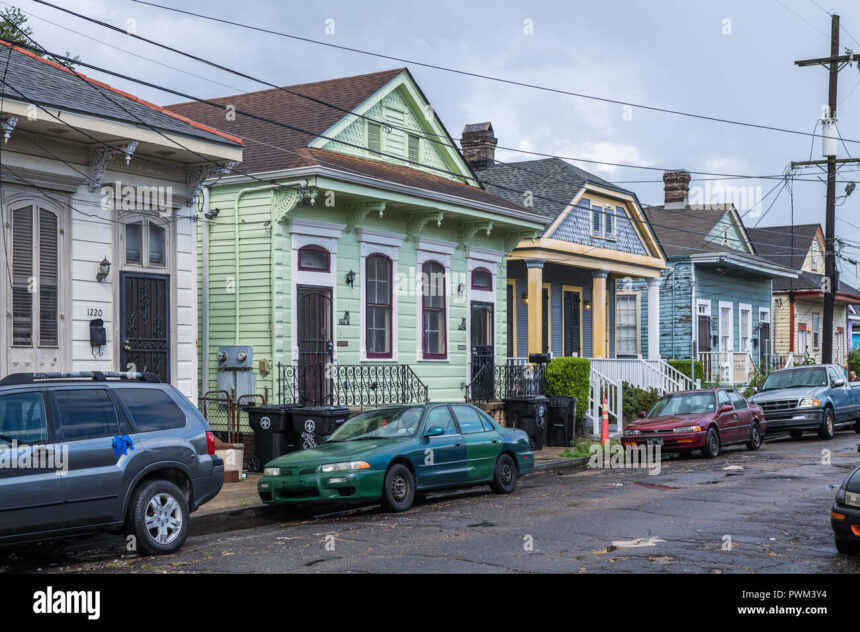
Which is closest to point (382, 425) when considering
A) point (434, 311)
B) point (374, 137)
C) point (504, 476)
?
point (504, 476)

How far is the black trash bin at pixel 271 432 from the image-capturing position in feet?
54.7

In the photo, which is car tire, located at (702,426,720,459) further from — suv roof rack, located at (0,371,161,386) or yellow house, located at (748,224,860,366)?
yellow house, located at (748,224,860,366)

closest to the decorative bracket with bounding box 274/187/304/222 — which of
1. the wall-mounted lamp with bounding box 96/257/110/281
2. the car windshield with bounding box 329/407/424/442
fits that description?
the wall-mounted lamp with bounding box 96/257/110/281

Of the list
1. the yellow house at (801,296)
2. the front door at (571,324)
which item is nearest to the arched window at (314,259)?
the front door at (571,324)

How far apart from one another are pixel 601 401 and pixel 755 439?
417 centimetres

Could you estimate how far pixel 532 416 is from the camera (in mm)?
21828

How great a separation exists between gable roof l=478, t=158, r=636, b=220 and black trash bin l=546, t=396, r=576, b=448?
621cm

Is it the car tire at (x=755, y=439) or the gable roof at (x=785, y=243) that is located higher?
the gable roof at (x=785, y=243)

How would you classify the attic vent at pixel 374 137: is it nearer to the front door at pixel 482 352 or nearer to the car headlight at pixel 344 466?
the front door at pixel 482 352

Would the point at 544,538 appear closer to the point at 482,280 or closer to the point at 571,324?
the point at 482,280

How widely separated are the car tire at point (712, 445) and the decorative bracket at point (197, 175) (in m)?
10.8

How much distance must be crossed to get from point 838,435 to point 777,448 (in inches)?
187

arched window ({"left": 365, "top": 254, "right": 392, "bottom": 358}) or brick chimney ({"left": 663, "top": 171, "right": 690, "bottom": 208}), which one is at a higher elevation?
brick chimney ({"left": 663, "top": 171, "right": 690, "bottom": 208})

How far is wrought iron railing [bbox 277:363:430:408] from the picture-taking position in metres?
18.2
